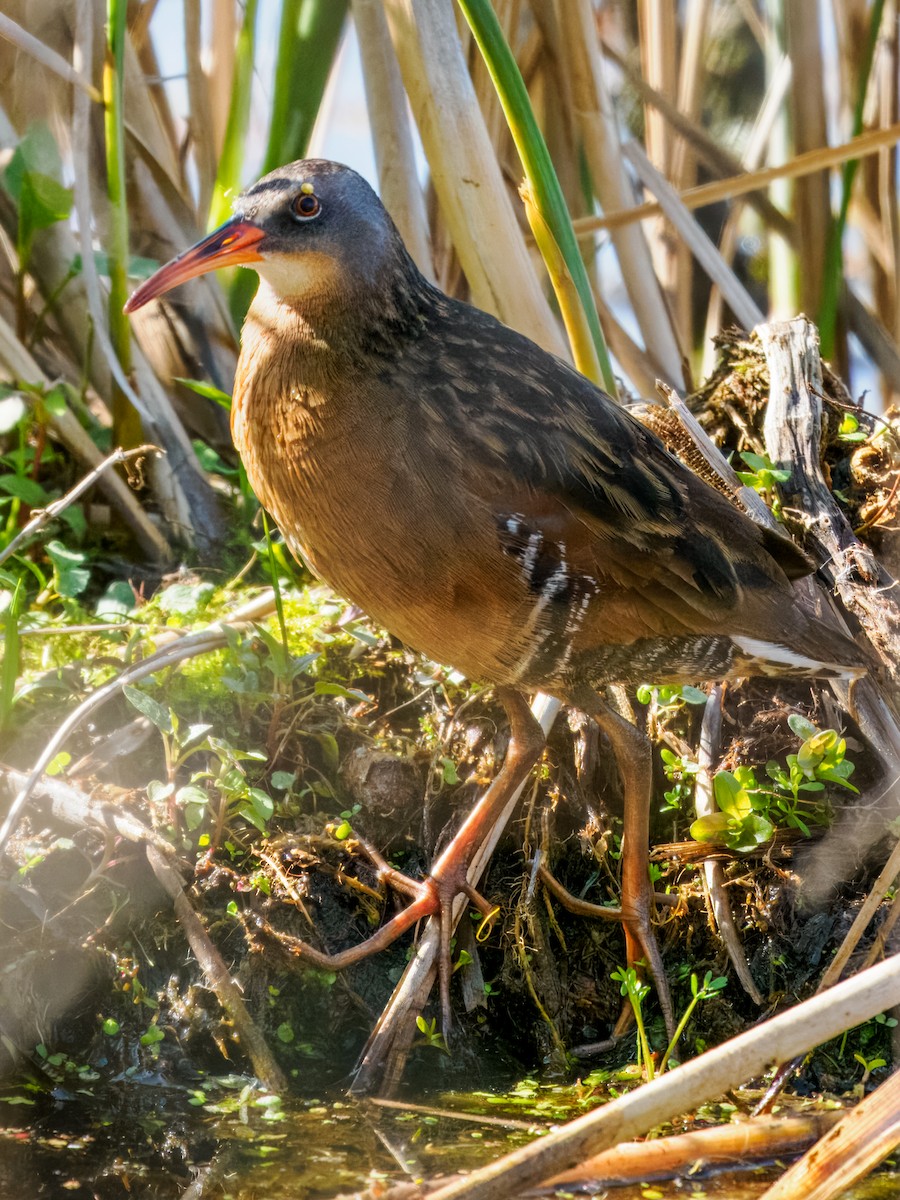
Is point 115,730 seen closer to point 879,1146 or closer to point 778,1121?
point 778,1121

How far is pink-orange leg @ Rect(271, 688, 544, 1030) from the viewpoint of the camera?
8.09ft

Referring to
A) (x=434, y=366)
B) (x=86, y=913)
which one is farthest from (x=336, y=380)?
(x=86, y=913)

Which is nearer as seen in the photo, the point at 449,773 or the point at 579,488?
the point at 579,488

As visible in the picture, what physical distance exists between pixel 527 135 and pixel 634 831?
1385 millimetres

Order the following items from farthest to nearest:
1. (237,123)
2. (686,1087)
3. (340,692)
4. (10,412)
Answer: (237,123), (10,412), (340,692), (686,1087)

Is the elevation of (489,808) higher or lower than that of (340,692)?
lower

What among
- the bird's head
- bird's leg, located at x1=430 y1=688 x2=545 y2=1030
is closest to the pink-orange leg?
bird's leg, located at x1=430 y1=688 x2=545 y2=1030

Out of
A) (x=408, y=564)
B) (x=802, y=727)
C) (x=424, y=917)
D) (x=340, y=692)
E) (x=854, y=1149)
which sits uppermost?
(x=408, y=564)

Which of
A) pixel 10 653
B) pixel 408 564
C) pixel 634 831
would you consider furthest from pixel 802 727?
pixel 10 653

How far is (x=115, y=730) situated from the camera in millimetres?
2750

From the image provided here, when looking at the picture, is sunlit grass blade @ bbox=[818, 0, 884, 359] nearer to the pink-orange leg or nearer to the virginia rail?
the virginia rail

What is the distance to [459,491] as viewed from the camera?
2199mm

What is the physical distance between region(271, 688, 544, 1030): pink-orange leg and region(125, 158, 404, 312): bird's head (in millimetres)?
839

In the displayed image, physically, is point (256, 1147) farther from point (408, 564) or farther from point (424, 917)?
point (408, 564)
